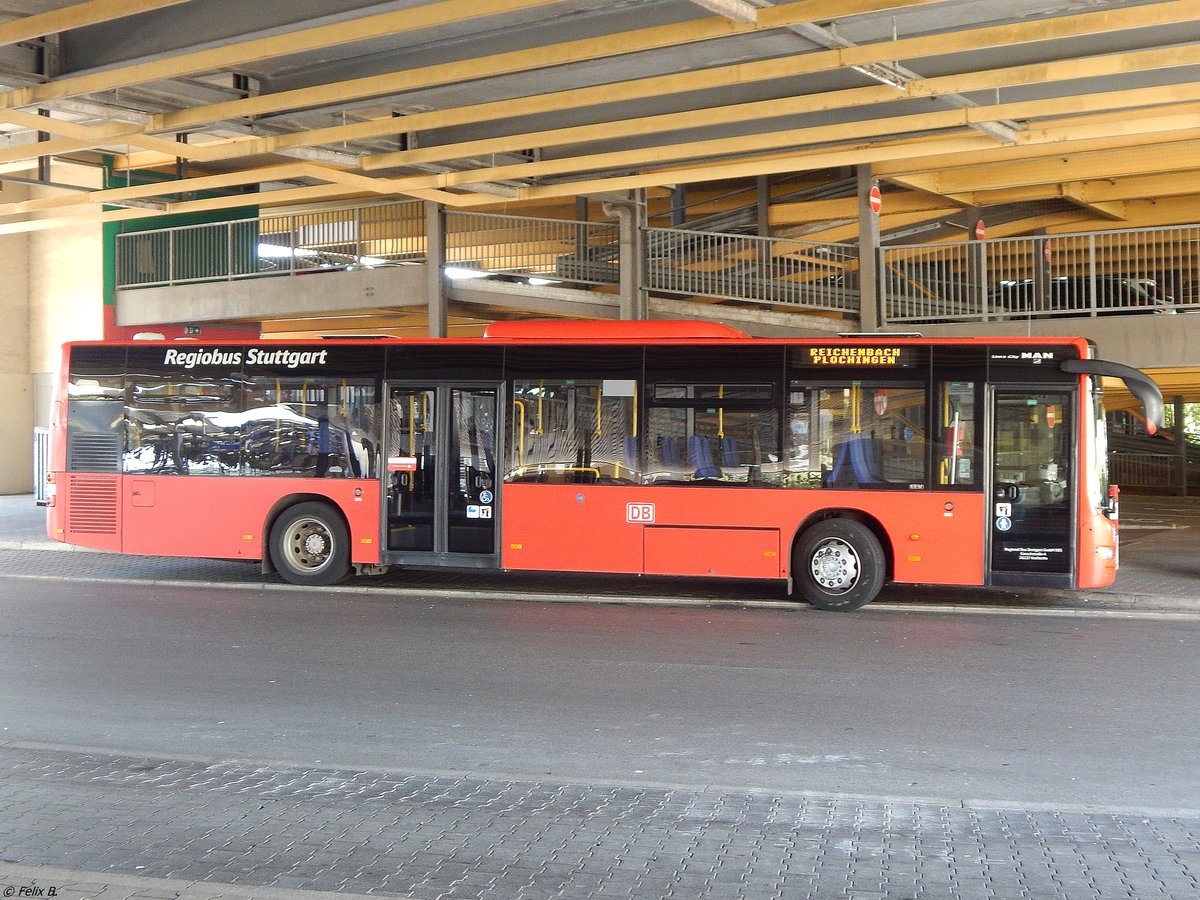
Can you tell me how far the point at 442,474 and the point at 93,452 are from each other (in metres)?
4.74

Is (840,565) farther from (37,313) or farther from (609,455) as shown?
(37,313)

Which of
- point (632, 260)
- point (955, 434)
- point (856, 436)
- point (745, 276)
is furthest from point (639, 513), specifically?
point (632, 260)

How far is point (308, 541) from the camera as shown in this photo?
592 inches

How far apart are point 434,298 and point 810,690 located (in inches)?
555

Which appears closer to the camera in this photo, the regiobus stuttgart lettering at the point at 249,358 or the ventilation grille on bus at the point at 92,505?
the regiobus stuttgart lettering at the point at 249,358

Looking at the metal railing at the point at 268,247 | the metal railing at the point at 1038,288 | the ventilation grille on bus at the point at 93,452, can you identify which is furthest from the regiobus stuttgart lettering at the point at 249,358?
the metal railing at the point at 1038,288

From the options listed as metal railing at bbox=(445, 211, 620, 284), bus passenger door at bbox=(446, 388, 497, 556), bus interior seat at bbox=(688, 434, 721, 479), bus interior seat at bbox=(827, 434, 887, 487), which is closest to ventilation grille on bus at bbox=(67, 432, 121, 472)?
bus passenger door at bbox=(446, 388, 497, 556)

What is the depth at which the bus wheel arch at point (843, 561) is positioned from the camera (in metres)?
13.1

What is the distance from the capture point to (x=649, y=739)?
295 inches

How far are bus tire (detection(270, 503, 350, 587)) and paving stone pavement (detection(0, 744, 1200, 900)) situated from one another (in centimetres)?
827

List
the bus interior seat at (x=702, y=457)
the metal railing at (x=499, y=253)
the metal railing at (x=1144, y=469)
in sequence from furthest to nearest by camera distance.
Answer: the metal railing at (x=1144, y=469) → the metal railing at (x=499, y=253) → the bus interior seat at (x=702, y=457)

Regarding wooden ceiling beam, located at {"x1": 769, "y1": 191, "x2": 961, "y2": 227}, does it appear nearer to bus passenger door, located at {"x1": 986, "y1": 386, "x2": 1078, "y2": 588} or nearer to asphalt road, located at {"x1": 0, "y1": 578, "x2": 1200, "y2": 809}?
bus passenger door, located at {"x1": 986, "y1": 386, "x2": 1078, "y2": 588}

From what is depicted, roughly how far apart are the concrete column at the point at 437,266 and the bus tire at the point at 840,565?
9.98m

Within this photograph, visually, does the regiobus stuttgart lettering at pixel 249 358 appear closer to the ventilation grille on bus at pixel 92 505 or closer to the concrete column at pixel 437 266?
the ventilation grille on bus at pixel 92 505
